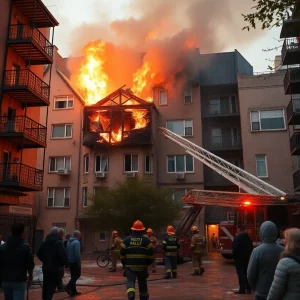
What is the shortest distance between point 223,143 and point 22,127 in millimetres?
18243

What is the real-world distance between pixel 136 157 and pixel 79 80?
1006 cm

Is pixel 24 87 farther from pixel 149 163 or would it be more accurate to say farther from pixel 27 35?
pixel 149 163

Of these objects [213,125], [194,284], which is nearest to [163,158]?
[213,125]

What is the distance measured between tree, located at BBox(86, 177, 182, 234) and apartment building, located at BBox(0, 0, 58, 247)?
4620 millimetres

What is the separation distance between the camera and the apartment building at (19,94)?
817 inches

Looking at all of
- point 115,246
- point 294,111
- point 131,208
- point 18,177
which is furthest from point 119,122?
point 115,246

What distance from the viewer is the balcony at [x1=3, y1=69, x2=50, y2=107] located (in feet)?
68.7

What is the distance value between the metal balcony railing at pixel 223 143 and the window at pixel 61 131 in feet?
41.8

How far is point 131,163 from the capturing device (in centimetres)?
3159

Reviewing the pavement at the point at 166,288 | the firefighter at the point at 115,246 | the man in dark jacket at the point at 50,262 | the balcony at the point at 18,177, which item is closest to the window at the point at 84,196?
the balcony at the point at 18,177

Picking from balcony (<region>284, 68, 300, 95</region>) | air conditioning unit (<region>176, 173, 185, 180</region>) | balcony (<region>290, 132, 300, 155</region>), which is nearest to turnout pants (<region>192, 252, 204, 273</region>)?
balcony (<region>290, 132, 300, 155</region>)

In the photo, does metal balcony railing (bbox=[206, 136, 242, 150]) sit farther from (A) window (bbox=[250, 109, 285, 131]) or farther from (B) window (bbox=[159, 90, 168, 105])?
(B) window (bbox=[159, 90, 168, 105])

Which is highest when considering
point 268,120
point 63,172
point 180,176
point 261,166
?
point 268,120

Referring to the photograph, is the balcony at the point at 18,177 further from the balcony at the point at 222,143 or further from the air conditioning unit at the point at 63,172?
the balcony at the point at 222,143
